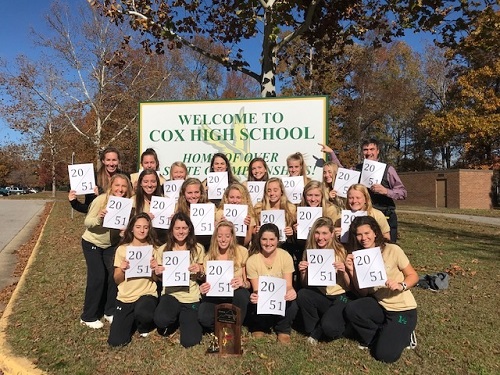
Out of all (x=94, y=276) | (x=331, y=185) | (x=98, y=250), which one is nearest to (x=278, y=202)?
(x=331, y=185)

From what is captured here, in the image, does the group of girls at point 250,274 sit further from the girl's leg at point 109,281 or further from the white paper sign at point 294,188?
the white paper sign at point 294,188

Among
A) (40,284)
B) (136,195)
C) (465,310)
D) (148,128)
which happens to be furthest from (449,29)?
(40,284)

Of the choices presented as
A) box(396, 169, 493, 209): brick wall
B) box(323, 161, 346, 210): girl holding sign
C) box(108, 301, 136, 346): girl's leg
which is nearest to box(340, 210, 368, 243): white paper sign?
box(323, 161, 346, 210): girl holding sign

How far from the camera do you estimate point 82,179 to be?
563 cm

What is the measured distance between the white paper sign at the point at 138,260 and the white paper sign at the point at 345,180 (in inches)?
92.6

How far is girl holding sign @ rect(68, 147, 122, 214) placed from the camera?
555 centimetres

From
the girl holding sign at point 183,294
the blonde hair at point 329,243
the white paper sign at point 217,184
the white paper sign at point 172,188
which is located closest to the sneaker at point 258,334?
the girl holding sign at point 183,294

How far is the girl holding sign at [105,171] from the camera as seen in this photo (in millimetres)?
5551

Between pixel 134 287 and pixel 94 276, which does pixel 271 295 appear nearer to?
pixel 134 287

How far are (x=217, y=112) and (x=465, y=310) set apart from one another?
4376 mm

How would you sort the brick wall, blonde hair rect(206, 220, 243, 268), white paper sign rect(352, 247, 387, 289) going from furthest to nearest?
the brick wall
blonde hair rect(206, 220, 243, 268)
white paper sign rect(352, 247, 387, 289)

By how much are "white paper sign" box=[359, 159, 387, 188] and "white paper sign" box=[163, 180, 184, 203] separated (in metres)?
2.29

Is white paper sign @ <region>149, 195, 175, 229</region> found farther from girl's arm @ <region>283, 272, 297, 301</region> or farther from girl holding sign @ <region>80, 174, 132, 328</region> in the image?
girl's arm @ <region>283, 272, 297, 301</region>

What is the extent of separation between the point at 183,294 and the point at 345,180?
92.2 inches
